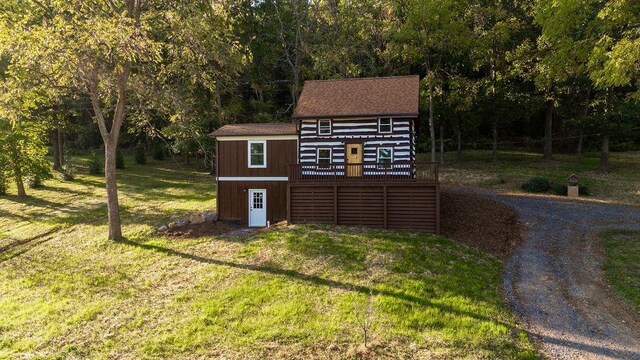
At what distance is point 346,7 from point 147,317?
30403 millimetres

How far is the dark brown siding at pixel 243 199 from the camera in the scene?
1919 centimetres

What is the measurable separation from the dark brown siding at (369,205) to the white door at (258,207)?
2.50m

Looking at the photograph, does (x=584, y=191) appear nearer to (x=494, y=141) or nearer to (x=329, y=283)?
(x=494, y=141)

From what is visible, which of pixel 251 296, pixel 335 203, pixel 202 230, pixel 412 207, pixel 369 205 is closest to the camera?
pixel 251 296

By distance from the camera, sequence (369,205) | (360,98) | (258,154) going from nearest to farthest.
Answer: (369,205) → (258,154) → (360,98)

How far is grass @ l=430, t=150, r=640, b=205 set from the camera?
24.4 m

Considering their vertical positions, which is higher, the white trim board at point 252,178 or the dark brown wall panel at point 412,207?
the white trim board at point 252,178

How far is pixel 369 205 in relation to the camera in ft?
54.9

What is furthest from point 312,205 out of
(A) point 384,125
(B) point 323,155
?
(A) point 384,125

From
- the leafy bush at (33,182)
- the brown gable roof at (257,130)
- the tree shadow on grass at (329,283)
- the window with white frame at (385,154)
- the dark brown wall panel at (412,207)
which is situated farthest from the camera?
the leafy bush at (33,182)

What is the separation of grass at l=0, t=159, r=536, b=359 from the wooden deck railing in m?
2.46

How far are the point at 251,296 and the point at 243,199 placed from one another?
935 centimetres

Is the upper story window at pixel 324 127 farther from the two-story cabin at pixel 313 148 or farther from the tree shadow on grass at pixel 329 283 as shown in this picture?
the tree shadow on grass at pixel 329 283

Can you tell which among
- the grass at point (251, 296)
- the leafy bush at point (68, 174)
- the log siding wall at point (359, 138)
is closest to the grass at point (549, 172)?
the log siding wall at point (359, 138)
